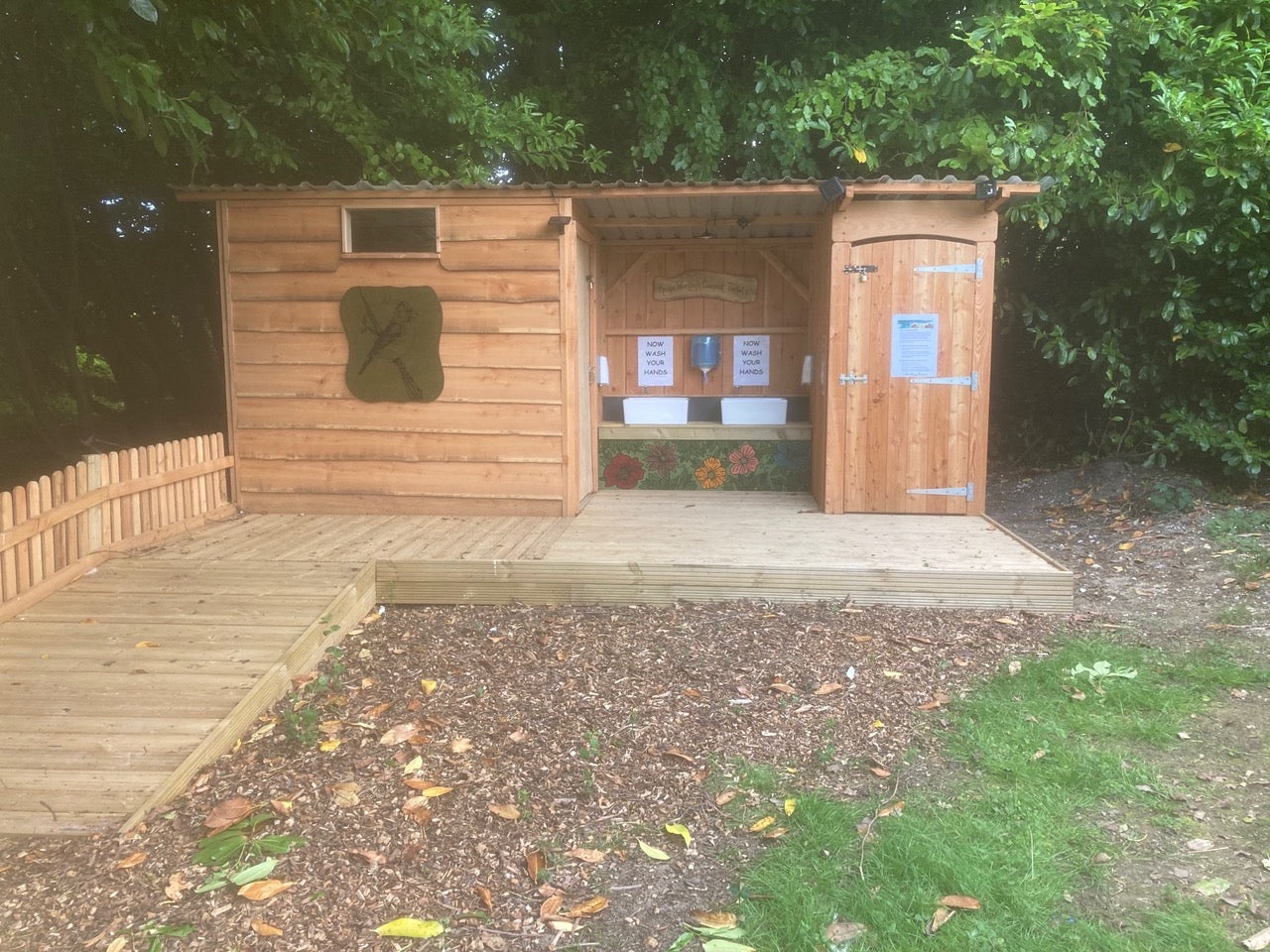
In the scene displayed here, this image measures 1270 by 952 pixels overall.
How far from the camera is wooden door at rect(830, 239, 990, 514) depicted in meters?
6.99

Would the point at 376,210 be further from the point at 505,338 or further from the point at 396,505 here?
the point at 396,505

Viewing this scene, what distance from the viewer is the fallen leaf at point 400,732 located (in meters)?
3.81

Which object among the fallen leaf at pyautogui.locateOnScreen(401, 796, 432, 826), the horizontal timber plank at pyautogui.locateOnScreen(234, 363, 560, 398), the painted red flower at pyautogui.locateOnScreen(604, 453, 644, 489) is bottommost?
the fallen leaf at pyautogui.locateOnScreen(401, 796, 432, 826)

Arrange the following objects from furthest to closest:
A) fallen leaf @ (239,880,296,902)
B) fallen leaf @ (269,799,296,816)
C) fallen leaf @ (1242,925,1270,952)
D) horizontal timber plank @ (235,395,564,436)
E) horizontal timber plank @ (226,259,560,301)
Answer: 1. horizontal timber plank @ (235,395,564,436)
2. horizontal timber plank @ (226,259,560,301)
3. fallen leaf @ (269,799,296,816)
4. fallen leaf @ (239,880,296,902)
5. fallen leaf @ (1242,925,1270,952)

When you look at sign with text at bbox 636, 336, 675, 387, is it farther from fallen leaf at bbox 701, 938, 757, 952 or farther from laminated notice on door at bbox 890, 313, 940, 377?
fallen leaf at bbox 701, 938, 757, 952

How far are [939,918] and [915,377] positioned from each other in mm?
5044

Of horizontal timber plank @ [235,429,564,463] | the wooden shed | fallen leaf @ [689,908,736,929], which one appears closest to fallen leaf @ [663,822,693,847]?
fallen leaf @ [689,908,736,929]

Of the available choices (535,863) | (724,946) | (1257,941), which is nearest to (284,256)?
(535,863)

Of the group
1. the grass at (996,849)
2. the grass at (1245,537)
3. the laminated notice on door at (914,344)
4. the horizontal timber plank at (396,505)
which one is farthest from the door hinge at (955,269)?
the grass at (996,849)

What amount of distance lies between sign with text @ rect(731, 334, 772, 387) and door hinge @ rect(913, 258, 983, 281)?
1948mm

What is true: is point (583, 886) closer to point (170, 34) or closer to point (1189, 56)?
point (170, 34)

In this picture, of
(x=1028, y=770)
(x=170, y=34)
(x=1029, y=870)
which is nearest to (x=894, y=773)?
(x=1028, y=770)

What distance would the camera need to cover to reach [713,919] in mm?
2699

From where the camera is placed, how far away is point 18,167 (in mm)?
9539
